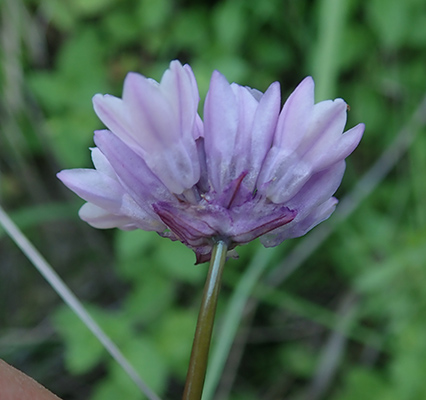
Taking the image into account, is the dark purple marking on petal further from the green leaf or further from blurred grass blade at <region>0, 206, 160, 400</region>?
the green leaf

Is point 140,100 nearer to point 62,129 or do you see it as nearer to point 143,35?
point 62,129

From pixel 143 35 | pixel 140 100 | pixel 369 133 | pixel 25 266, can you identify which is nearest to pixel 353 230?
pixel 369 133

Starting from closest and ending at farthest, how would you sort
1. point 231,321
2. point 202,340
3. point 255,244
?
point 202,340
point 231,321
point 255,244

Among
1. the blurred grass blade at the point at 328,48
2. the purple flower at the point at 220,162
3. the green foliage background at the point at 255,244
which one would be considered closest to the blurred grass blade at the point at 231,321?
the green foliage background at the point at 255,244

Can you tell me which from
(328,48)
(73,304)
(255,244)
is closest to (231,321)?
(255,244)

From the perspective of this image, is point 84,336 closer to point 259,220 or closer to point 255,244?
point 255,244

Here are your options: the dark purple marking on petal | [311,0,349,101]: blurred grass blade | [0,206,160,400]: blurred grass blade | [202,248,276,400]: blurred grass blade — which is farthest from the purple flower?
[311,0,349,101]: blurred grass blade

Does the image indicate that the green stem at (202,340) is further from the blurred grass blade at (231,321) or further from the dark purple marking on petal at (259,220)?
the blurred grass blade at (231,321)
